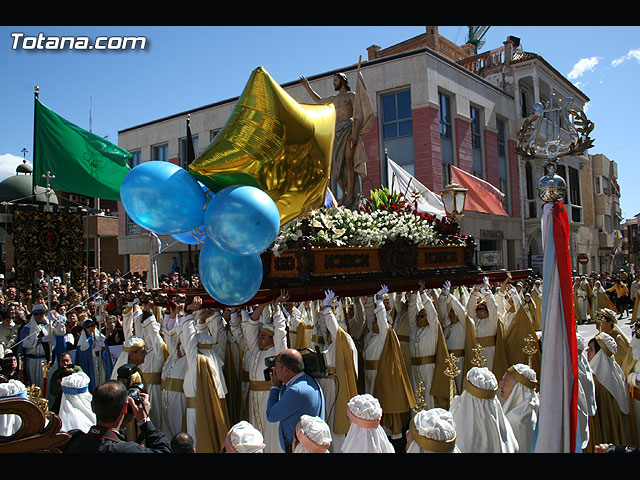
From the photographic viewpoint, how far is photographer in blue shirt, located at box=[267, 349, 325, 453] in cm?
343

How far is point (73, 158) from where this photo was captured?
9312mm

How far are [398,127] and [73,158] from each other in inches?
536

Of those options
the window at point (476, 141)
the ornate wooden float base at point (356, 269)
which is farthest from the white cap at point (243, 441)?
the window at point (476, 141)

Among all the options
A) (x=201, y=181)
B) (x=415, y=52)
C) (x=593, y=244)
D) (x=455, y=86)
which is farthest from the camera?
(x=593, y=244)

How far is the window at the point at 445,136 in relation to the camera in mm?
20516

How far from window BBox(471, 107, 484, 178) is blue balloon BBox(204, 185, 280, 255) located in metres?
20.4

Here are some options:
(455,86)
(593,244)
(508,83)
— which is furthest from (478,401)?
(593,244)

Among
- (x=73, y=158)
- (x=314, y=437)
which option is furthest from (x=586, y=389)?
(x=73, y=158)

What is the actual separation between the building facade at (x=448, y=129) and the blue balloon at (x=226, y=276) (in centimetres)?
1224

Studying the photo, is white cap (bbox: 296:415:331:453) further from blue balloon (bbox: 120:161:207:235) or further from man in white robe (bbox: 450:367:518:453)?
blue balloon (bbox: 120:161:207:235)

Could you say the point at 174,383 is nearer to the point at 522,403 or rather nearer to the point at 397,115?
the point at 522,403

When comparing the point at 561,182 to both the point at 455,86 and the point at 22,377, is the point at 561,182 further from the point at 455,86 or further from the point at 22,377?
the point at 455,86

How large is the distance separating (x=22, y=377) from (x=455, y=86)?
18612 mm

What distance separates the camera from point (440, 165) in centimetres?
1992
